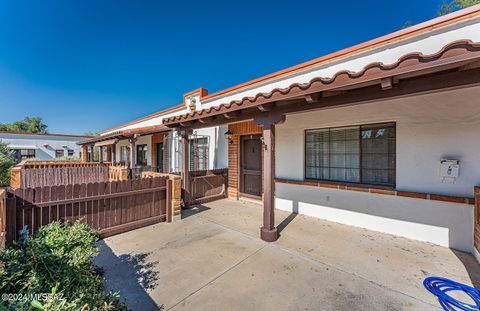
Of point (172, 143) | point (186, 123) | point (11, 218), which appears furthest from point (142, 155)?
point (11, 218)

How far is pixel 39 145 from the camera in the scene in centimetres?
2273

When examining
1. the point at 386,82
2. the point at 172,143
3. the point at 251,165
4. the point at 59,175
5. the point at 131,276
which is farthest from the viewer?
the point at 172,143

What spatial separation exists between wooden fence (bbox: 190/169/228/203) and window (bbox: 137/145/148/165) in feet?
22.9

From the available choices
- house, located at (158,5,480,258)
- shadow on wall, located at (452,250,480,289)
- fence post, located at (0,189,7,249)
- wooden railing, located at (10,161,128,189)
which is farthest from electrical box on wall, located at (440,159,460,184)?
wooden railing, located at (10,161,128,189)

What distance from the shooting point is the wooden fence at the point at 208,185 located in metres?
6.99

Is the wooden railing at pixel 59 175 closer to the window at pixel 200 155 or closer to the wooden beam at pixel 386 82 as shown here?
the window at pixel 200 155

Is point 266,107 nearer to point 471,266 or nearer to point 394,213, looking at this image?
point 394,213

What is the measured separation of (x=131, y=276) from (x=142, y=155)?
449 inches

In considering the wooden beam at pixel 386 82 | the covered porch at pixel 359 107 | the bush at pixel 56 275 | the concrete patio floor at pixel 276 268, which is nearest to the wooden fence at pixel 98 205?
the concrete patio floor at pixel 276 268

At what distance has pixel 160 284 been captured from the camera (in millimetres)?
2795

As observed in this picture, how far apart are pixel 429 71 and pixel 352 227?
12.5 feet

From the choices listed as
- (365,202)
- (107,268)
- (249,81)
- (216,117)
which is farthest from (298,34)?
(107,268)

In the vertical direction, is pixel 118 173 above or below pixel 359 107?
below

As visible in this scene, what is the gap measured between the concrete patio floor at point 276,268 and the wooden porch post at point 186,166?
173 cm
